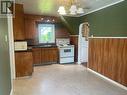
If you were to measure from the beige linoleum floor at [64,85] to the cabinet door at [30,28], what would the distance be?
92.0 inches

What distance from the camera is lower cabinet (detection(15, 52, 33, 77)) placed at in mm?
4475

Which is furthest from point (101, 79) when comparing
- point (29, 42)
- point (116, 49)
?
point (29, 42)

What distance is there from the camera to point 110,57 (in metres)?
4.22

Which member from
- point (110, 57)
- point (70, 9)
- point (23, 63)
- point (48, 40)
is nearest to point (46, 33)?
point (48, 40)

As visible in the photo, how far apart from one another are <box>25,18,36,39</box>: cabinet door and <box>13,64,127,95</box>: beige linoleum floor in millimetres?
2337

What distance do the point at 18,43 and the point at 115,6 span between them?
3401 millimetres

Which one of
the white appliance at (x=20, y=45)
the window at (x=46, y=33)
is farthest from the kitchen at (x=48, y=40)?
the white appliance at (x=20, y=45)

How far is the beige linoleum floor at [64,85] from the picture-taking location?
346cm

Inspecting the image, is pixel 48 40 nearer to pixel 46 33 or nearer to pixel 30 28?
pixel 46 33

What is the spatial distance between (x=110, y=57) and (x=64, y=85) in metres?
1.72

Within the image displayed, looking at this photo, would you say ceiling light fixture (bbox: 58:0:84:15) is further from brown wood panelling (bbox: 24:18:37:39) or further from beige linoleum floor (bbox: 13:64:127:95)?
brown wood panelling (bbox: 24:18:37:39)

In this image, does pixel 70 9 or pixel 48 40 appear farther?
pixel 48 40

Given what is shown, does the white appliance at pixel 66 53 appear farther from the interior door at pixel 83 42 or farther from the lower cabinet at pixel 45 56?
the interior door at pixel 83 42

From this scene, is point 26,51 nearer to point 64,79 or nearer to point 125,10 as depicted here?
point 64,79
